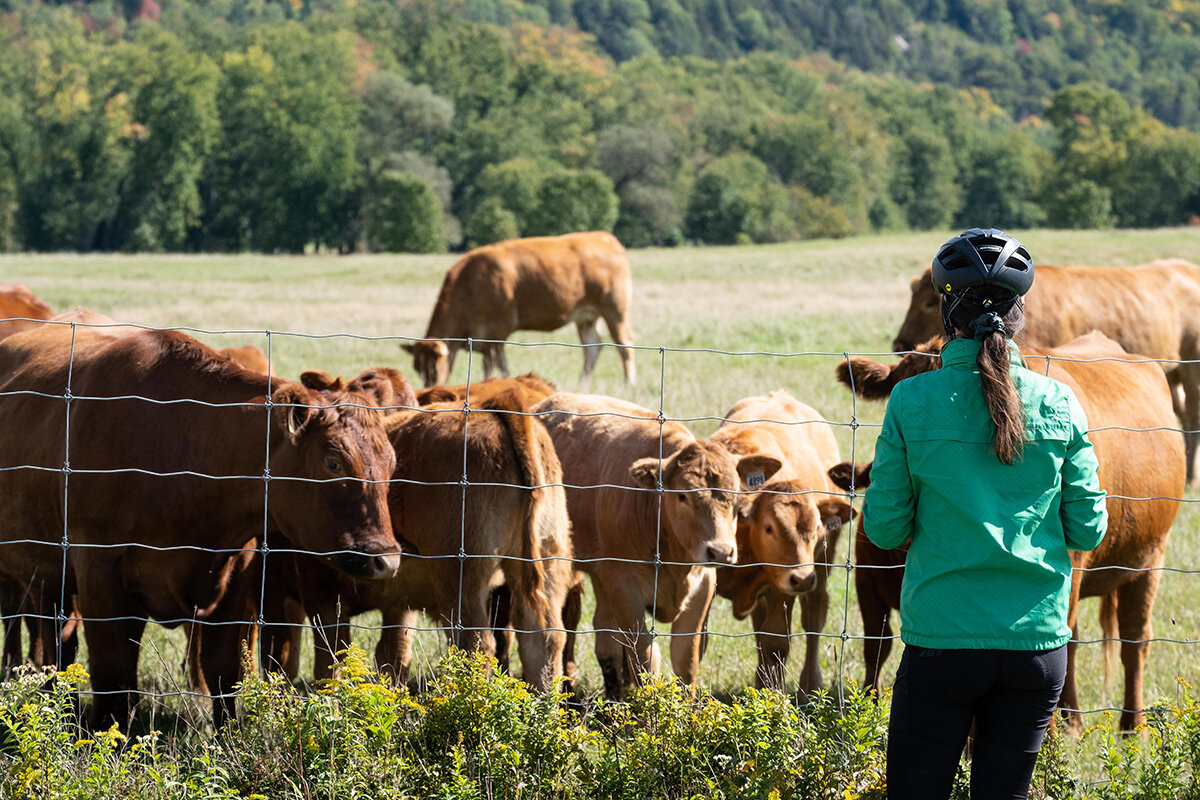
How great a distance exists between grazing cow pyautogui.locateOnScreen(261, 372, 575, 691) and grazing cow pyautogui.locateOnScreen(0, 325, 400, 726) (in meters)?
0.34

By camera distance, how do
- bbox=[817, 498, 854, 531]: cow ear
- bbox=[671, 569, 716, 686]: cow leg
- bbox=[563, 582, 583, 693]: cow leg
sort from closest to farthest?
bbox=[671, 569, 716, 686]: cow leg → bbox=[817, 498, 854, 531]: cow ear → bbox=[563, 582, 583, 693]: cow leg

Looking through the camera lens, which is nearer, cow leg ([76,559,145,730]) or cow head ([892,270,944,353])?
cow leg ([76,559,145,730])

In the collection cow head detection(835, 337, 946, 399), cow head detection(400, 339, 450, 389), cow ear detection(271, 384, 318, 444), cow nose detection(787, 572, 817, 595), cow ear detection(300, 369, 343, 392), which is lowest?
cow nose detection(787, 572, 817, 595)

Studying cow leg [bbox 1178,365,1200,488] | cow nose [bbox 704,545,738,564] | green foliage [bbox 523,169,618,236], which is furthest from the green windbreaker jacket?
green foliage [bbox 523,169,618,236]

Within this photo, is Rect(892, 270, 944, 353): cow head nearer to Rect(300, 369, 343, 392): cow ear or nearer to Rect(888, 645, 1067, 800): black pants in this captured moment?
Rect(300, 369, 343, 392): cow ear

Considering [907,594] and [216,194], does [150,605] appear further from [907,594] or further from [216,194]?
[216,194]

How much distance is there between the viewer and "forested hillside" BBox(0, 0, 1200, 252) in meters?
72.2

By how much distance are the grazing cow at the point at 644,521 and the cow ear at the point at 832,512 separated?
0.38 meters

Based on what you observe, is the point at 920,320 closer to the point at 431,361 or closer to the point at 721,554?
the point at 721,554

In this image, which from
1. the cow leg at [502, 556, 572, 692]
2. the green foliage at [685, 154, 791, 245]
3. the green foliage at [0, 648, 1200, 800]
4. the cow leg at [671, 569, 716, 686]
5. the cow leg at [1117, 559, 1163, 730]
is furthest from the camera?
the green foliage at [685, 154, 791, 245]

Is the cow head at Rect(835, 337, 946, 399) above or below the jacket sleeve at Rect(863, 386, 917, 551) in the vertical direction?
above

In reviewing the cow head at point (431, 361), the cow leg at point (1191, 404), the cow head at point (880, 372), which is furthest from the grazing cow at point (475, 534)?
the cow head at point (431, 361)

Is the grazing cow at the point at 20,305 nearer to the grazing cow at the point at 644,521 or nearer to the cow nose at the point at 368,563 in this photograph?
the grazing cow at the point at 644,521

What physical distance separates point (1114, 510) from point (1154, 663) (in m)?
1.49
